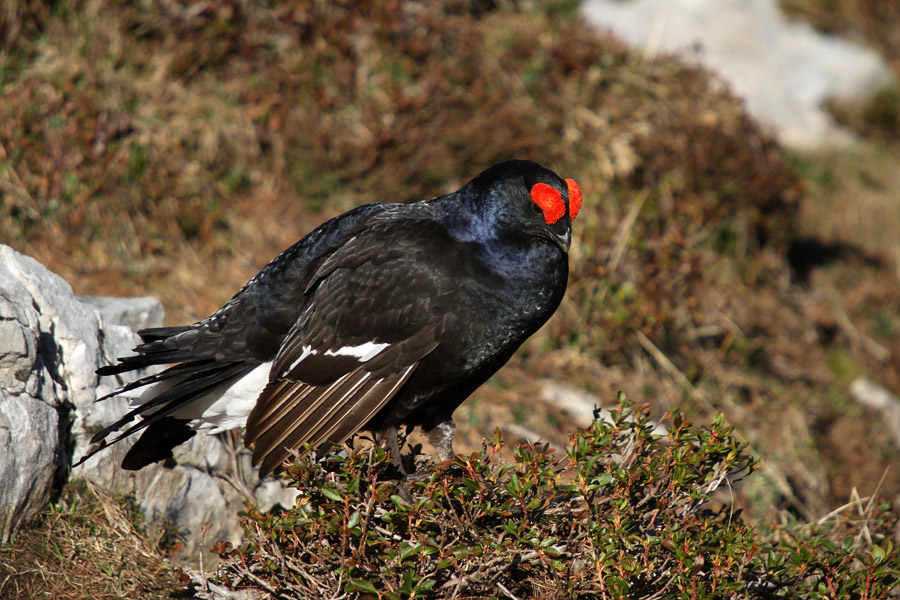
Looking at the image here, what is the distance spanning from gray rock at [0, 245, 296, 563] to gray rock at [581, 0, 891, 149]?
285 inches

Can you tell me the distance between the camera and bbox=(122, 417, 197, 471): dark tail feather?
11.6 ft

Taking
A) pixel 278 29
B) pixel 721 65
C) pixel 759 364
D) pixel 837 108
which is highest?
pixel 278 29

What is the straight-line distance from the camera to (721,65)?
32.8ft

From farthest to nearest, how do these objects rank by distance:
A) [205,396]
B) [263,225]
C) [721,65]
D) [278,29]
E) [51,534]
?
[721,65]
[278,29]
[263,225]
[205,396]
[51,534]

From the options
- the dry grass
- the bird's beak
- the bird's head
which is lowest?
the dry grass

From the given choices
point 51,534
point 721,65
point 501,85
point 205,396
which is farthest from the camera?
point 721,65

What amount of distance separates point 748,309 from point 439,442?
191 inches

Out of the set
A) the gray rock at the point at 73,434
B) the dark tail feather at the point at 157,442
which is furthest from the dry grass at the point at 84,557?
the dark tail feather at the point at 157,442

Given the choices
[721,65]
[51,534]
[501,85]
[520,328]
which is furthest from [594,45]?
[51,534]

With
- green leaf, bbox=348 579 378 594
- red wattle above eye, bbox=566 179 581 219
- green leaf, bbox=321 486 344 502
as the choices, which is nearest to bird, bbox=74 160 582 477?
red wattle above eye, bbox=566 179 581 219

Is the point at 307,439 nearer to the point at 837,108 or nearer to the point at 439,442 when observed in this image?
the point at 439,442

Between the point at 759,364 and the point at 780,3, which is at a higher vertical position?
the point at 780,3

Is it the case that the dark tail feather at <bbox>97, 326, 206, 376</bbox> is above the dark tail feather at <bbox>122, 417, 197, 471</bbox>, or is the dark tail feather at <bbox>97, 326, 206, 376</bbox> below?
above

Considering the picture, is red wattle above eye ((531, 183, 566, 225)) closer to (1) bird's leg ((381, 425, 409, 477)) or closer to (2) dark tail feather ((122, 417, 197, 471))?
(1) bird's leg ((381, 425, 409, 477))
